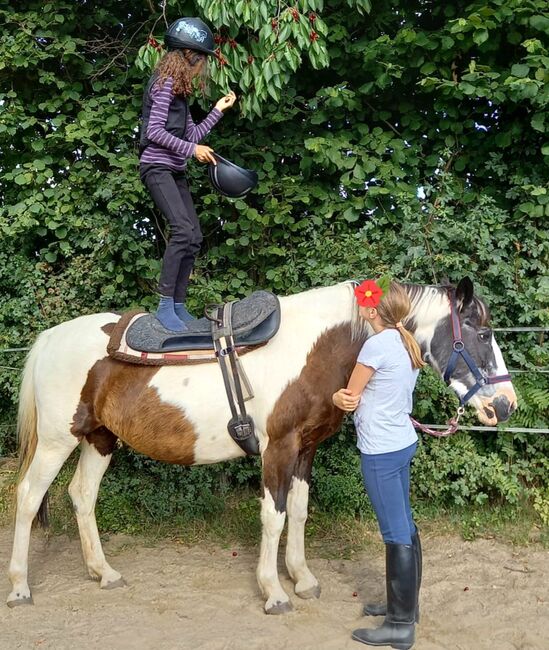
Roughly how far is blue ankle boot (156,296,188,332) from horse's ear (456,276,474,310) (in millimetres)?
1580

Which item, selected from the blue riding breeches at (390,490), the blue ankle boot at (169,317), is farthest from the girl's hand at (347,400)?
the blue ankle boot at (169,317)

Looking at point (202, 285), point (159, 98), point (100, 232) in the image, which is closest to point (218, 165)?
point (159, 98)

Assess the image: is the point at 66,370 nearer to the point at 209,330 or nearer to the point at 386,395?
the point at 209,330

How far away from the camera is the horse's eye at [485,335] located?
332 cm

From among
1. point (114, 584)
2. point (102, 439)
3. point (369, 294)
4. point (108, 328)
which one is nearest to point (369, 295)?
point (369, 294)

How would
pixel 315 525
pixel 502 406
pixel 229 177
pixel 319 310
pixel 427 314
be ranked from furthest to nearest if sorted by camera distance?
pixel 315 525 < pixel 229 177 < pixel 319 310 < pixel 427 314 < pixel 502 406

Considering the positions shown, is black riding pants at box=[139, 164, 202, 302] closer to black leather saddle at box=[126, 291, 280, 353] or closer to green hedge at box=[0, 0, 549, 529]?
black leather saddle at box=[126, 291, 280, 353]

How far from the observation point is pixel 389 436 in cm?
295

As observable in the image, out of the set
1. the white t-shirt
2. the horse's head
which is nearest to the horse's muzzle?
the horse's head

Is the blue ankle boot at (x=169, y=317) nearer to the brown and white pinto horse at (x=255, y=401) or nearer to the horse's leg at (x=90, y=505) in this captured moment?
the brown and white pinto horse at (x=255, y=401)

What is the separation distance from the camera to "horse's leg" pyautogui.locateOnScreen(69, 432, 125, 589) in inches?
160

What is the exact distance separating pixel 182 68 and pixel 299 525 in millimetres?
2862

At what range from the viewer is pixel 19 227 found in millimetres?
5621

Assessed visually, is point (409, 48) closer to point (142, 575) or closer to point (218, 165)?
point (218, 165)
